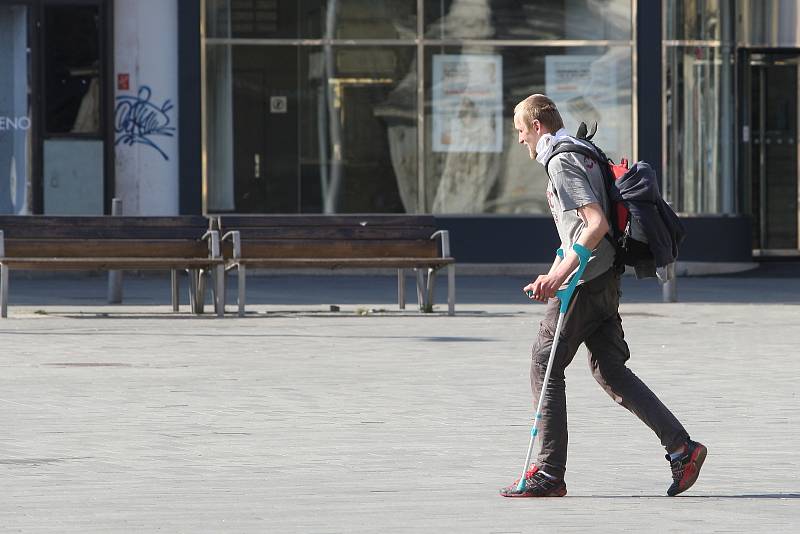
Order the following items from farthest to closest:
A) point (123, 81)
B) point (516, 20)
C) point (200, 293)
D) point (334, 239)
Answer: point (516, 20)
point (123, 81)
point (334, 239)
point (200, 293)

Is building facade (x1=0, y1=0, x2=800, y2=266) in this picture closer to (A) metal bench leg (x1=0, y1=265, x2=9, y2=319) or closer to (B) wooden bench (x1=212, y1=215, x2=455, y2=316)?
(B) wooden bench (x1=212, y1=215, x2=455, y2=316)

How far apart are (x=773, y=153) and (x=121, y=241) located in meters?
10.7

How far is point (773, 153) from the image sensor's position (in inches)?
939

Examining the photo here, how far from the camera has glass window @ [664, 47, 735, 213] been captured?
2202 cm

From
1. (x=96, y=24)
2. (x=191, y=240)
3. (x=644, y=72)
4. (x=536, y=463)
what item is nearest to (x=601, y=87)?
(x=644, y=72)

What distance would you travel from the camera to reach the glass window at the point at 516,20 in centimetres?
2195

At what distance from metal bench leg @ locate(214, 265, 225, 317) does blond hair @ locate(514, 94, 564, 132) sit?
350 inches

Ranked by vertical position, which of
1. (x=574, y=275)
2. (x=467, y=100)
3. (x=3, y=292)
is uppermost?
(x=467, y=100)

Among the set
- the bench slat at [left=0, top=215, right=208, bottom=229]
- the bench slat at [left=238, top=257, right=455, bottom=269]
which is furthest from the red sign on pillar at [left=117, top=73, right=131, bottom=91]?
the bench slat at [left=238, top=257, right=455, bottom=269]

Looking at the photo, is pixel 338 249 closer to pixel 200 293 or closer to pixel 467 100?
pixel 200 293

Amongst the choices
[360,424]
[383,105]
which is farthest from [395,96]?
[360,424]

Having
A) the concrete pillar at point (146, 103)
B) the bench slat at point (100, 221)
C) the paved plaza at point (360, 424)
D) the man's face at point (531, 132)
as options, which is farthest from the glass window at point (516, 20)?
the man's face at point (531, 132)

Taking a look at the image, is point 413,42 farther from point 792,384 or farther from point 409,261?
point 792,384

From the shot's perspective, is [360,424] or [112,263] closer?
[360,424]
